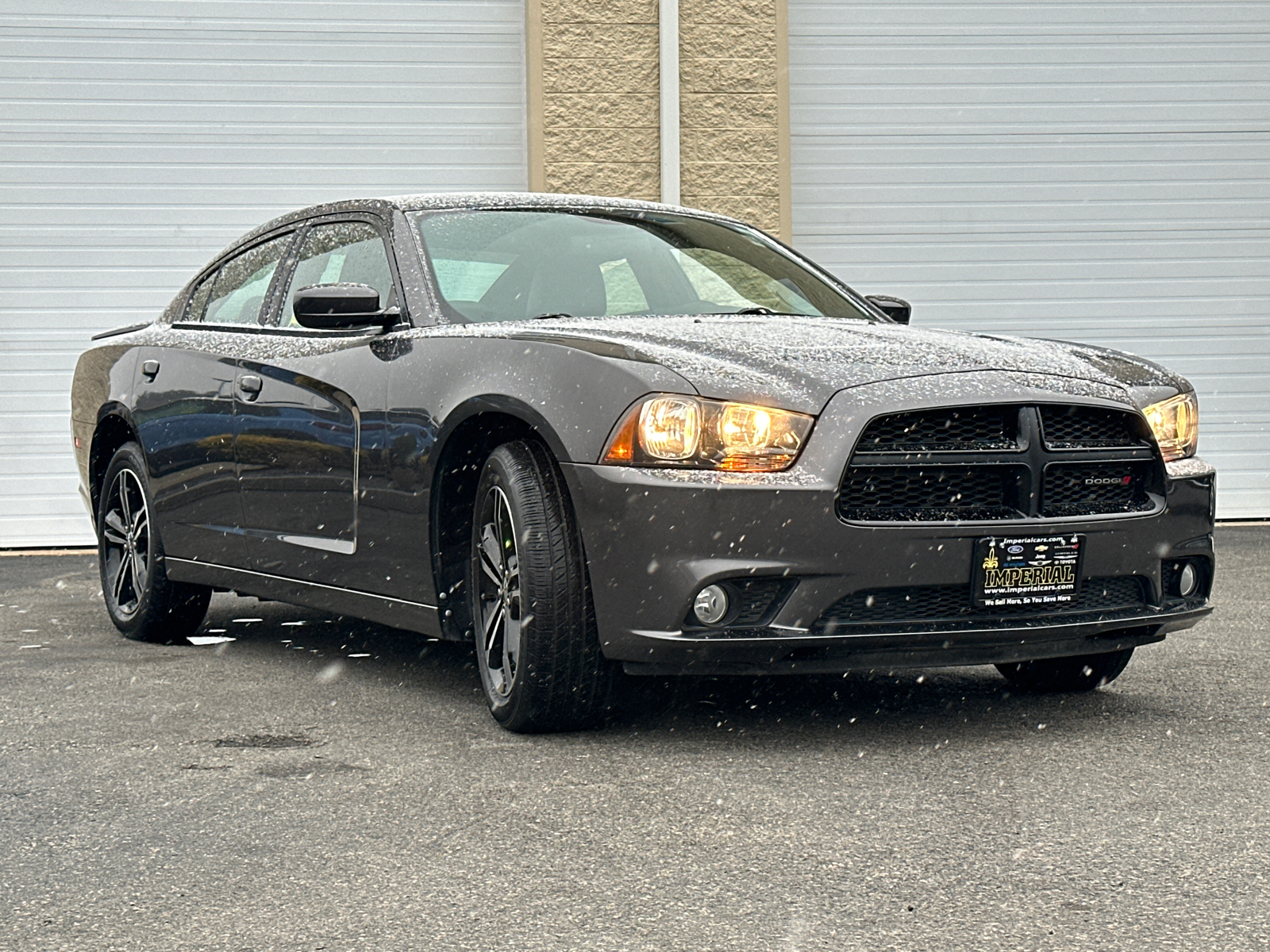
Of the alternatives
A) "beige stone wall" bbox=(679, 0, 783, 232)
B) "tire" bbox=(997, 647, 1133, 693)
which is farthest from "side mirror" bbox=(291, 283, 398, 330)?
"beige stone wall" bbox=(679, 0, 783, 232)

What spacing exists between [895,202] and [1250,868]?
8945 mm

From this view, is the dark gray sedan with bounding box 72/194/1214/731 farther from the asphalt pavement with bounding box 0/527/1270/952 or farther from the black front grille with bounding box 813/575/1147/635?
the asphalt pavement with bounding box 0/527/1270/952

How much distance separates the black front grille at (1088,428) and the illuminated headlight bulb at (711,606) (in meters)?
0.90

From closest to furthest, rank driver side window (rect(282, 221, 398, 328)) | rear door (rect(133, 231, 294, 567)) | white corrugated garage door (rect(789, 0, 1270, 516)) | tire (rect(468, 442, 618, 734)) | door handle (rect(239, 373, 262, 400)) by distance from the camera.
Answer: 1. tire (rect(468, 442, 618, 734))
2. driver side window (rect(282, 221, 398, 328))
3. door handle (rect(239, 373, 262, 400))
4. rear door (rect(133, 231, 294, 567))
5. white corrugated garage door (rect(789, 0, 1270, 516))

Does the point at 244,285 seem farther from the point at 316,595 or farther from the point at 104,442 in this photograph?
the point at 316,595

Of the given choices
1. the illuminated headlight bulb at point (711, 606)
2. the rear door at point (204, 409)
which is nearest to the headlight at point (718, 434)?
the illuminated headlight bulb at point (711, 606)

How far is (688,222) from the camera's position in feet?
19.5

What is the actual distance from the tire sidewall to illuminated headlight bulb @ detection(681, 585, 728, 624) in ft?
9.75

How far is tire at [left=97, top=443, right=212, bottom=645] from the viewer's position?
6.49m

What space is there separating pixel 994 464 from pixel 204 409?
2.94m

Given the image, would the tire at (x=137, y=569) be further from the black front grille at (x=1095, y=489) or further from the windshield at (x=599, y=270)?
the black front grille at (x=1095, y=489)

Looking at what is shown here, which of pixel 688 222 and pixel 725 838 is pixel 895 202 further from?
pixel 725 838

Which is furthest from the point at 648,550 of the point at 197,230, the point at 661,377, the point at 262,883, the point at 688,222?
the point at 197,230

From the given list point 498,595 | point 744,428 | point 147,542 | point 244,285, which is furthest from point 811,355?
point 147,542
